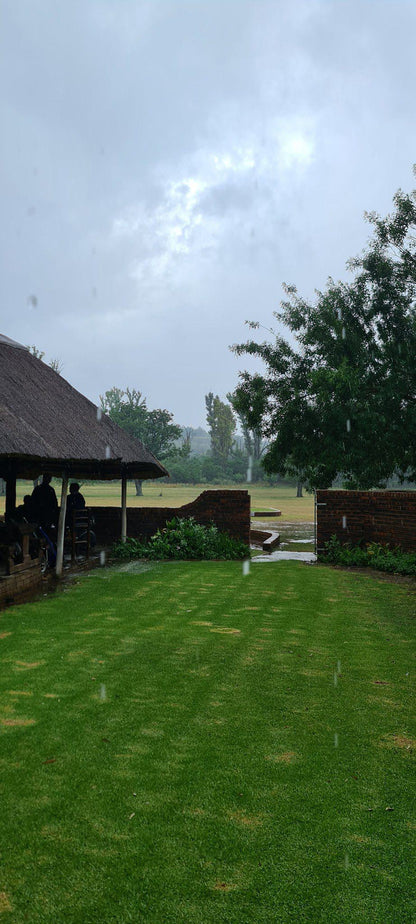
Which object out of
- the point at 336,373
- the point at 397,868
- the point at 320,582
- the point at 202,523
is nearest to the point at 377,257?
the point at 336,373

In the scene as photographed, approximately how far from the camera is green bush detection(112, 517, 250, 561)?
1480cm

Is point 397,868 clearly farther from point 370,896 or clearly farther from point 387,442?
point 387,442

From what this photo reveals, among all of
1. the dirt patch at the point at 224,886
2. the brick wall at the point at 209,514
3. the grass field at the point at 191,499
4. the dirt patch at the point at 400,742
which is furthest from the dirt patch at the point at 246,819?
the grass field at the point at 191,499

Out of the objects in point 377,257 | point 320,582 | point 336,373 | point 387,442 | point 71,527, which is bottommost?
point 320,582

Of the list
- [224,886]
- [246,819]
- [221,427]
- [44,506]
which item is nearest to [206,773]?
[246,819]

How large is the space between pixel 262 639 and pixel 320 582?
4.75 metres

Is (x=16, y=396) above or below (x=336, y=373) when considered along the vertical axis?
below

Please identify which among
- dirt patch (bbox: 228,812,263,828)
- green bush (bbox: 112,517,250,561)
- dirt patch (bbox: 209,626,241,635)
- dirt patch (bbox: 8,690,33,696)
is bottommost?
dirt patch (bbox: 209,626,241,635)

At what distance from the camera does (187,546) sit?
589 inches

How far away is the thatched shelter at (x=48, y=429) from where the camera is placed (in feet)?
32.6

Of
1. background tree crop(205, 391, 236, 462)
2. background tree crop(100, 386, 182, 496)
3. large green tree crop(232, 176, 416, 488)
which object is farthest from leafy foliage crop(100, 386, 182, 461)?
large green tree crop(232, 176, 416, 488)

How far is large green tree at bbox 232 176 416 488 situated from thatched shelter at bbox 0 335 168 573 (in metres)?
4.65

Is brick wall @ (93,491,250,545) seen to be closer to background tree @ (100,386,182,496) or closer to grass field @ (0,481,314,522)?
grass field @ (0,481,314,522)

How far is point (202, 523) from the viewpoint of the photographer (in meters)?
15.9
